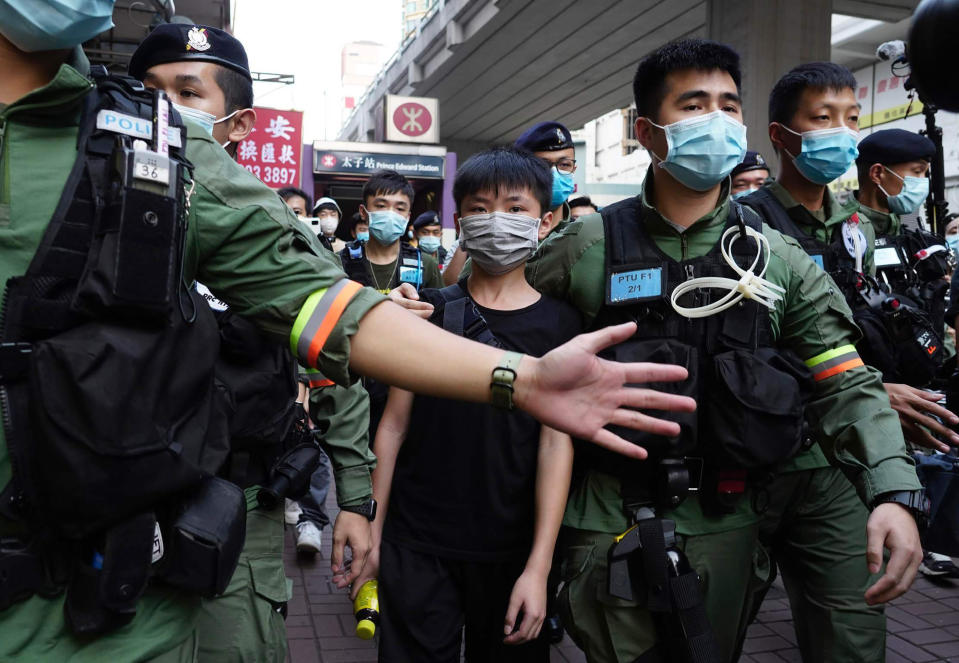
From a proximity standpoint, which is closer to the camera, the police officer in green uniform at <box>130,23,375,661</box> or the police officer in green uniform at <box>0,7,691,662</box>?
the police officer in green uniform at <box>0,7,691,662</box>

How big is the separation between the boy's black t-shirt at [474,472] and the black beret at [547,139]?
2.26 m

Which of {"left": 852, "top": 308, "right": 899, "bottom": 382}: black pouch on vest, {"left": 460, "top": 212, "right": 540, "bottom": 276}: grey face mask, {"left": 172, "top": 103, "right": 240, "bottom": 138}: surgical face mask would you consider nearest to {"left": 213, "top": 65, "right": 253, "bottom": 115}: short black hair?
{"left": 172, "top": 103, "right": 240, "bottom": 138}: surgical face mask

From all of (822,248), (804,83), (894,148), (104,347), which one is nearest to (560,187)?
(804,83)

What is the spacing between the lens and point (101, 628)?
1.38 m

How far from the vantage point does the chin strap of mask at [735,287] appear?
237 centimetres

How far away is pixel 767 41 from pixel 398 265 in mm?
7694

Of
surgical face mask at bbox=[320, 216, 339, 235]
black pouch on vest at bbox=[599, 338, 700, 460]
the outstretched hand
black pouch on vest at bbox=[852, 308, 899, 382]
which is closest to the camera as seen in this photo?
the outstretched hand

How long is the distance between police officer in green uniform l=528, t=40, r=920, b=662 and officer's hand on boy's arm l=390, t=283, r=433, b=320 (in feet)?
1.69

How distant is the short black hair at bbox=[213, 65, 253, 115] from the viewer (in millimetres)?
2988

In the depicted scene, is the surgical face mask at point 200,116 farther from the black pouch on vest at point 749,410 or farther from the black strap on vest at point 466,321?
the black pouch on vest at point 749,410

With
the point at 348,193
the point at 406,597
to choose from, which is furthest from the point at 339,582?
the point at 348,193

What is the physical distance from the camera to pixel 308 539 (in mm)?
5328

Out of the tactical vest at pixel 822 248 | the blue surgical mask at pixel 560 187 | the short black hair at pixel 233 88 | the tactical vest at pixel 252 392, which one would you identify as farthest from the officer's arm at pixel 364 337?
the blue surgical mask at pixel 560 187

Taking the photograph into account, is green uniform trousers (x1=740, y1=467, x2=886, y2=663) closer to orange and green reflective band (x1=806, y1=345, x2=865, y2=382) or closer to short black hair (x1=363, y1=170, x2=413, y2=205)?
orange and green reflective band (x1=806, y1=345, x2=865, y2=382)
